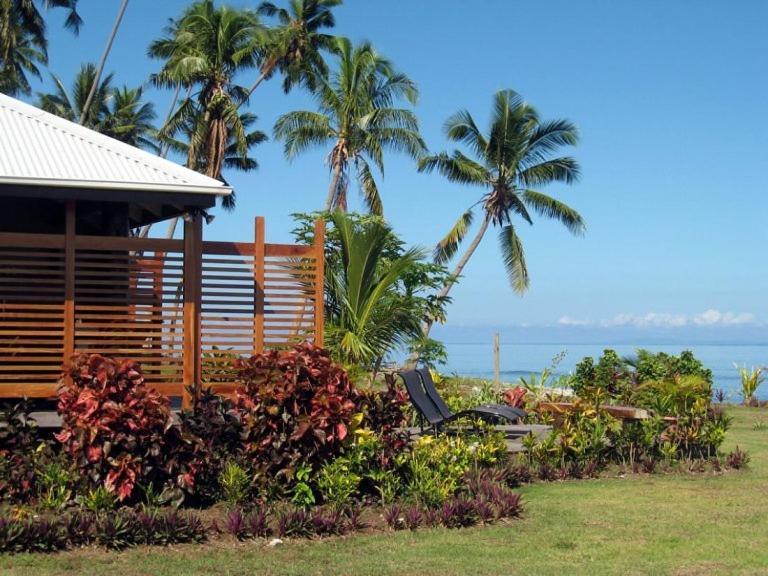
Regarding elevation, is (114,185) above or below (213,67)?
below

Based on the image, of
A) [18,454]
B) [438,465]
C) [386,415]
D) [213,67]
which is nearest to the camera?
[18,454]

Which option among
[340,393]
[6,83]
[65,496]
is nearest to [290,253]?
[340,393]

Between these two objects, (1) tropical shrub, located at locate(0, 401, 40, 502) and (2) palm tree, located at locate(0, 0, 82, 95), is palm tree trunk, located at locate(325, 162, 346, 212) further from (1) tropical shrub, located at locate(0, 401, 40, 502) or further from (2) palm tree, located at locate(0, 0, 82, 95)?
(1) tropical shrub, located at locate(0, 401, 40, 502)

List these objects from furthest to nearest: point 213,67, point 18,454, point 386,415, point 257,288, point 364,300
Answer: point 213,67, point 364,300, point 257,288, point 386,415, point 18,454

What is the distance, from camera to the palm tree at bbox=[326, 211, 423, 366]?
13883mm

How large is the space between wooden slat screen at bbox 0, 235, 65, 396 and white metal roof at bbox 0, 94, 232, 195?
2.15ft

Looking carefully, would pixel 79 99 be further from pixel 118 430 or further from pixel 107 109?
pixel 118 430

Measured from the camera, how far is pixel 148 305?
32.6 feet

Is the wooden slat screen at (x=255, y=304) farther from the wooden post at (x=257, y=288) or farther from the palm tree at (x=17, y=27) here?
the palm tree at (x=17, y=27)

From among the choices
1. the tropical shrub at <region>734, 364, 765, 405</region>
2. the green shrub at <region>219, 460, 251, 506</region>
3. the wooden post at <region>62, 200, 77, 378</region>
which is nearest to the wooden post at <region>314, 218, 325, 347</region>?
the wooden post at <region>62, 200, 77, 378</region>

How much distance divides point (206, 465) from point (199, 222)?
3194 millimetres

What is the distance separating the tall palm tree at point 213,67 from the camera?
32.4 metres

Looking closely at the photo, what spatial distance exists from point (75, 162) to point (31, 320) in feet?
5.48

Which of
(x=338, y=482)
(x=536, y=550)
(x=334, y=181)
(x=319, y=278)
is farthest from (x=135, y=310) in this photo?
(x=334, y=181)
